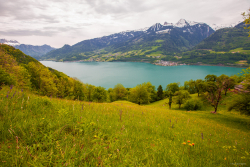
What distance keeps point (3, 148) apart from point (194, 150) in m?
4.15

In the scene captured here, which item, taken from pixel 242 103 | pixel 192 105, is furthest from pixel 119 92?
pixel 242 103

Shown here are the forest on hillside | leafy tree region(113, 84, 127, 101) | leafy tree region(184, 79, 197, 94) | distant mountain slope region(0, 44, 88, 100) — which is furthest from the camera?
leafy tree region(184, 79, 197, 94)

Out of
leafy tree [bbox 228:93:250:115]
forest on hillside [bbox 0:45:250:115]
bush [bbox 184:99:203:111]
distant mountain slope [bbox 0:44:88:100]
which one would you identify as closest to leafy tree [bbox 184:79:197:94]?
forest on hillside [bbox 0:45:250:115]

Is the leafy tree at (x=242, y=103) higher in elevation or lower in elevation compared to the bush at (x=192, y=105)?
higher

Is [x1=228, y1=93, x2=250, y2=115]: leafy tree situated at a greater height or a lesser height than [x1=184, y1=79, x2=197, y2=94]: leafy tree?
greater

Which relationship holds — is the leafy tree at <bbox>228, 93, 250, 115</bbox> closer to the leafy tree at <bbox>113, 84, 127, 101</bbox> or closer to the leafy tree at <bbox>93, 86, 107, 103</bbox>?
the leafy tree at <bbox>93, 86, 107, 103</bbox>

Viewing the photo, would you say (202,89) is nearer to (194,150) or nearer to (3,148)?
(194,150)

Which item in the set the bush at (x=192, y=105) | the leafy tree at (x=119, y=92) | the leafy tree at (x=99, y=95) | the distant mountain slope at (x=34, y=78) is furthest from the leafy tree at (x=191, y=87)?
the distant mountain slope at (x=34, y=78)

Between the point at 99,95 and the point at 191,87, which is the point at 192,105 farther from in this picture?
the point at 99,95

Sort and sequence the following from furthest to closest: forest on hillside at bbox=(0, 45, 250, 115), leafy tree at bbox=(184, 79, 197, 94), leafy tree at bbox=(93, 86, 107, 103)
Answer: leafy tree at bbox=(184, 79, 197, 94) < leafy tree at bbox=(93, 86, 107, 103) < forest on hillside at bbox=(0, 45, 250, 115)

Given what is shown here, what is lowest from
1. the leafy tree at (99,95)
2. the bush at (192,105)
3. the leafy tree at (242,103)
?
the bush at (192,105)

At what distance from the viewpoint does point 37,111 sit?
351 cm

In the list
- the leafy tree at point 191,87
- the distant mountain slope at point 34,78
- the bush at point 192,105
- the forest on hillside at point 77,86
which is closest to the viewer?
the forest on hillside at point 77,86

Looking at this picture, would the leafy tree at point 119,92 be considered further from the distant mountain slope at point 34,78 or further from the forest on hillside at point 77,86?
the distant mountain slope at point 34,78
